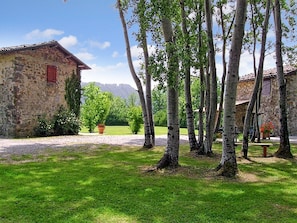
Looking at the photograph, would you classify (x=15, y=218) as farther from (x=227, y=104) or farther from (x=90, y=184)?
(x=227, y=104)

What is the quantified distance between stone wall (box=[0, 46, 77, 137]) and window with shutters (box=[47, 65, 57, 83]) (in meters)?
0.20

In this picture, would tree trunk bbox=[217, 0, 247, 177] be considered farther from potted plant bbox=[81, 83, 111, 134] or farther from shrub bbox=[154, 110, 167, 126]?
shrub bbox=[154, 110, 167, 126]

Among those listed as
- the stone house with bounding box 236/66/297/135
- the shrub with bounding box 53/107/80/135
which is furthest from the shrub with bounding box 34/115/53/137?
the stone house with bounding box 236/66/297/135

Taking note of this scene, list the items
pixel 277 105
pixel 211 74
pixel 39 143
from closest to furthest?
pixel 211 74 → pixel 39 143 → pixel 277 105

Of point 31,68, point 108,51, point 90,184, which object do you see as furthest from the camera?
→ point 108,51

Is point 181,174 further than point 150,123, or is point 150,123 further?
point 150,123

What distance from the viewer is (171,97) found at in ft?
24.2

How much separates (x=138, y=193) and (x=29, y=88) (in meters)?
14.1

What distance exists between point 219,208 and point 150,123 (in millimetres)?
8171

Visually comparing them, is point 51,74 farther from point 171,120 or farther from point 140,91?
point 171,120

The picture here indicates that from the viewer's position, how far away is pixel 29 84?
56.6 ft

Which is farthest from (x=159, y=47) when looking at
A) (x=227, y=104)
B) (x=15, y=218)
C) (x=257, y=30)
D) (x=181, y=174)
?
(x=257, y=30)

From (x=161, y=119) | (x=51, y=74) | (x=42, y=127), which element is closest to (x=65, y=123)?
(x=42, y=127)

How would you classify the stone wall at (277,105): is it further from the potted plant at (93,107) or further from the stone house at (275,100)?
the potted plant at (93,107)
